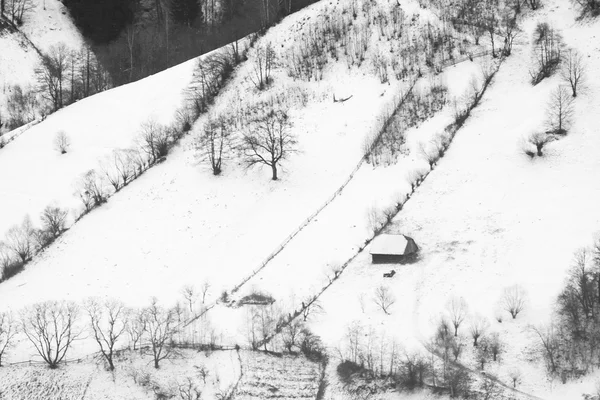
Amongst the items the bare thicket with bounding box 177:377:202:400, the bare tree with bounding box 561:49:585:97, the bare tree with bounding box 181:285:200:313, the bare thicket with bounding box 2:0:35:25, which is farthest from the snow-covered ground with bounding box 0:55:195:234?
the bare tree with bounding box 561:49:585:97

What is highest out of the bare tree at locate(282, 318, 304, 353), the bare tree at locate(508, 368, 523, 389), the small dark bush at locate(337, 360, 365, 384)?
the bare tree at locate(282, 318, 304, 353)

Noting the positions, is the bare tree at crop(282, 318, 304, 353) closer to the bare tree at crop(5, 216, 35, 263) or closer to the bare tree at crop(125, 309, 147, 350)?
the bare tree at crop(125, 309, 147, 350)

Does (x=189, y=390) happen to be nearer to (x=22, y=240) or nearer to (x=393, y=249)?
(x=393, y=249)

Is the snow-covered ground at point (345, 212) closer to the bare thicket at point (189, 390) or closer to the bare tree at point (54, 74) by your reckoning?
the bare thicket at point (189, 390)

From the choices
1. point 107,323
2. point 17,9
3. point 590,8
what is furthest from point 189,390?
point 17,9

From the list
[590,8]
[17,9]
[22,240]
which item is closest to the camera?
[22,240]

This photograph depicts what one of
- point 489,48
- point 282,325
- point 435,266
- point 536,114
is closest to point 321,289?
point 282,325

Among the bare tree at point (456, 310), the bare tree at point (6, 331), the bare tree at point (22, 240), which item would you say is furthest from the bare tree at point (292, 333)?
the bare tree at point (22, 240)
